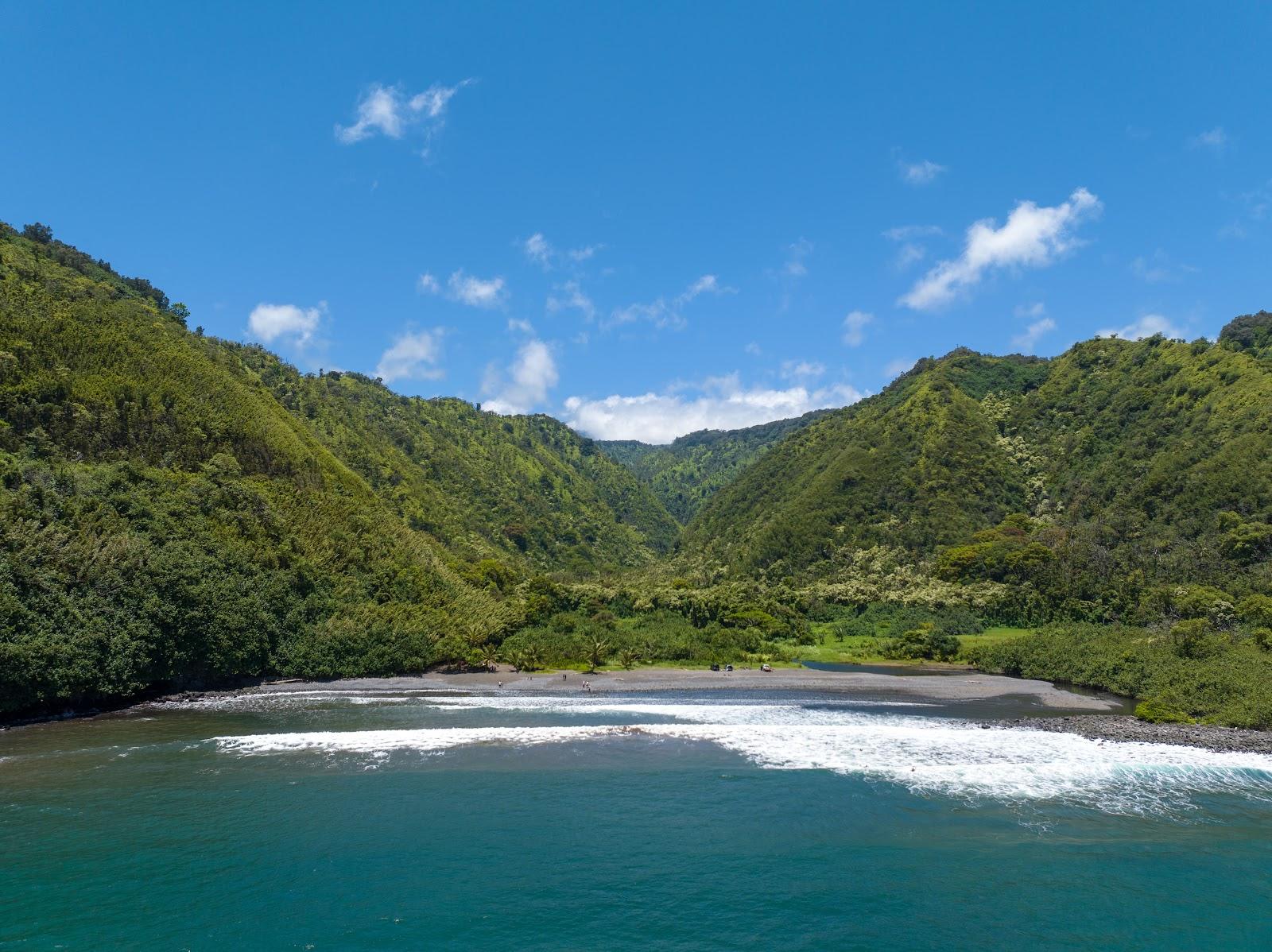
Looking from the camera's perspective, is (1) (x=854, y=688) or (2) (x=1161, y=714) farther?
(1) (x=854, y=688)

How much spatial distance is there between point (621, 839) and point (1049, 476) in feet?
424

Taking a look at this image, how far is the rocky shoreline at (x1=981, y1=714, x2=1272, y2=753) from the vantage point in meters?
42.6

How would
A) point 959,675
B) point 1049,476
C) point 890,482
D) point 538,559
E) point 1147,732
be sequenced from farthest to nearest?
point 538,559 → point 890,482 → point 1049,476 → point 959,675 → point 1147,732

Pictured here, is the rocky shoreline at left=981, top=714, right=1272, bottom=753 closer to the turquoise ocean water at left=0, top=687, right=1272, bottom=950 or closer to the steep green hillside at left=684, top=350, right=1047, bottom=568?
the turquoise ocean water at left=0, top=687, right=1272, bottom=950

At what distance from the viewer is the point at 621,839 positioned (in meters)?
29.3

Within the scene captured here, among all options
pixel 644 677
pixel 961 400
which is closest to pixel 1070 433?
pixel 961 400

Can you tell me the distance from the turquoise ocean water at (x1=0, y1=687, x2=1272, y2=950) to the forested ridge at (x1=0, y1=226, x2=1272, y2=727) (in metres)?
11.5

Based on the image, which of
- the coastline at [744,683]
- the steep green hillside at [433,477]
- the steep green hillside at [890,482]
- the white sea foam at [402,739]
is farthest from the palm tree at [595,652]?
the steep green hillside at [890,482]

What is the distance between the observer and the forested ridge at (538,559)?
52.5 meters

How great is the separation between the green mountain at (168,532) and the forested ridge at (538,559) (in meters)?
0.24

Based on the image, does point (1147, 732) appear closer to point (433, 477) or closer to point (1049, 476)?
point (1049, 476)

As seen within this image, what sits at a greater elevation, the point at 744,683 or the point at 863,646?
the point at 863,646

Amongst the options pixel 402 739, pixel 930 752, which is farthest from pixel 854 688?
pixel 402 739

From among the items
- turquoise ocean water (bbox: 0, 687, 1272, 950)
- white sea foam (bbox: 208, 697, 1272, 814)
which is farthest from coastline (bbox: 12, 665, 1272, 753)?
turquoise ocean water (bbox: 0, 687, 1272, 950)
